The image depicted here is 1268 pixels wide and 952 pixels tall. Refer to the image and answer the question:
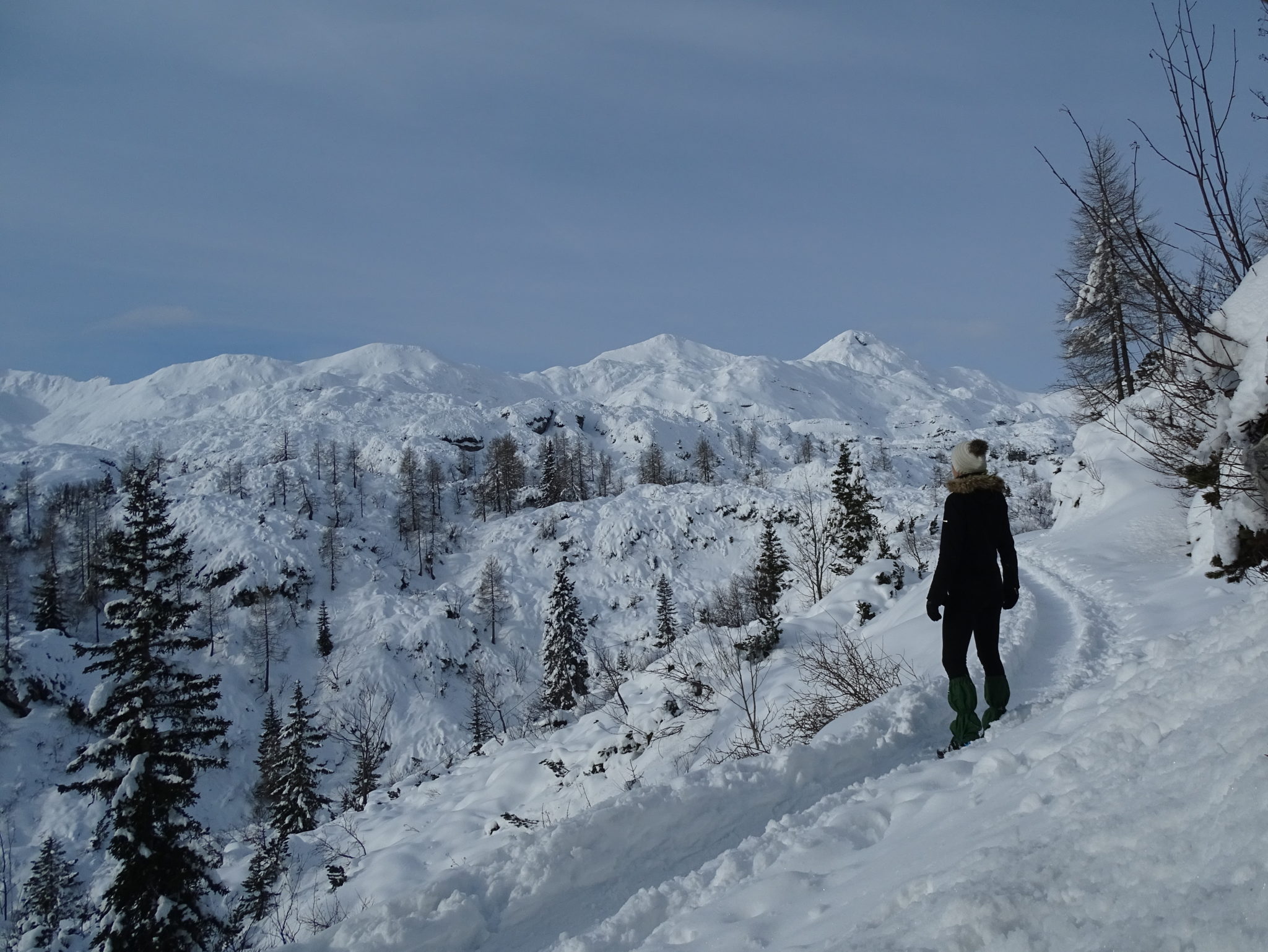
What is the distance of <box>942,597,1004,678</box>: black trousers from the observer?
4.59m

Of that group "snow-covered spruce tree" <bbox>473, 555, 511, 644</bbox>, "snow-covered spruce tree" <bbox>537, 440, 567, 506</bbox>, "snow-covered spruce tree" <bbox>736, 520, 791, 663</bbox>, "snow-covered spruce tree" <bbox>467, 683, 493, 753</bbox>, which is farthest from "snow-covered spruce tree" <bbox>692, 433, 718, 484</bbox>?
"snow-covered spruce tree" <bbox>736, 520, 791, 663</bbox>

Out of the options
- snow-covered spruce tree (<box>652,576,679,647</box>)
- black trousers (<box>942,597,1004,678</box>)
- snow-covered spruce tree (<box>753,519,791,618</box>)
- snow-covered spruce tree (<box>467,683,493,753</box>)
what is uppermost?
black trousers (<box>942,597,1004,678</box>)

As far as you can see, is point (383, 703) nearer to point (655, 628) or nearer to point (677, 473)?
point (655, 628)

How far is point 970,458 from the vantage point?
15.5 ft

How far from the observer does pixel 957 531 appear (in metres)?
4.62

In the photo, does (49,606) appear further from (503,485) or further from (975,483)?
(975,483)

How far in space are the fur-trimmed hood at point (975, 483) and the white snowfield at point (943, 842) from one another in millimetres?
1332

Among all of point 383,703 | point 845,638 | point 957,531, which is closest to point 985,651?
point 957,531

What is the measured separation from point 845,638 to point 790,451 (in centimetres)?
15446

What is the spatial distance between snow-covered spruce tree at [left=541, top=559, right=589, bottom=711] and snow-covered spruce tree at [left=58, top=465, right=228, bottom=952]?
2070 cm

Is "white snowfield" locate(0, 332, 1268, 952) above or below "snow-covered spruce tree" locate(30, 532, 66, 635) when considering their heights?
above

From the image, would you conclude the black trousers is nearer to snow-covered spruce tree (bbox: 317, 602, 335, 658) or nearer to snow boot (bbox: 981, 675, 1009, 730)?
snow boot (bbox: 981, 675, 1009, 730)

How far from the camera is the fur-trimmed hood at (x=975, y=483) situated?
4.64 metres

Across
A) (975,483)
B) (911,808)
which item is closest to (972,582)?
(975,483)
